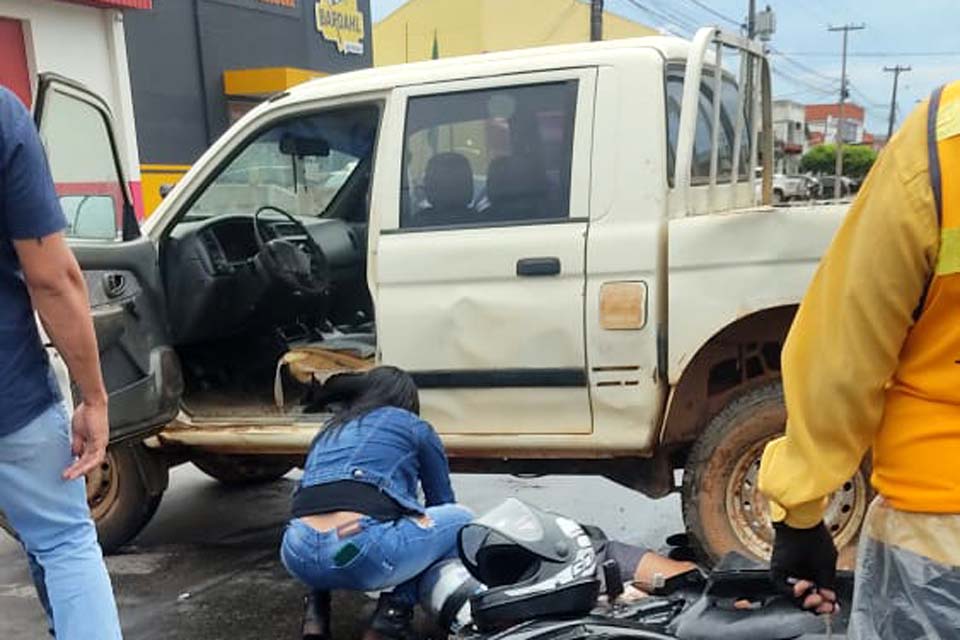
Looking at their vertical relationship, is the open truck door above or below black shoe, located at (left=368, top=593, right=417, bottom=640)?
above

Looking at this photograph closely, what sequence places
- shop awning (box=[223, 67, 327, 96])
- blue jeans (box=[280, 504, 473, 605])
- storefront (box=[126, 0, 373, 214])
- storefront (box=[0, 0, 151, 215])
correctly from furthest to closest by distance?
shop awning (box=[223, 67, 327, 96]), storefront (box=[126, 0, 373, 214]), storefront (box=[0, 0, 151, 215]), blue jeans (box=[280, 504, 473, 605])

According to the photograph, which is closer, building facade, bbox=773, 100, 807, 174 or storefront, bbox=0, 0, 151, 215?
building facade, bbox=773, 100, 807, 174

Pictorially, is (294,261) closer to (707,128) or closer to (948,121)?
(707,128)

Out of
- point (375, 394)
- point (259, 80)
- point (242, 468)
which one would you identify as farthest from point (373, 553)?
point (259, 80)

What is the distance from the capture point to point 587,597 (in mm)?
2369

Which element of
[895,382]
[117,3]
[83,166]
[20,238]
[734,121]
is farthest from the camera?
[117,3]

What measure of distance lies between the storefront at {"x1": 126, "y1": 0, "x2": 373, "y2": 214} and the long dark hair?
38.1 ft

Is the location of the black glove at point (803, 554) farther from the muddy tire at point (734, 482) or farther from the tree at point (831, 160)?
the tree at point (831, 160)

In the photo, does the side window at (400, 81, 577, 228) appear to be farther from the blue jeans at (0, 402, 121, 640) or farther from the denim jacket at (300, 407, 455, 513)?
the blue jeans at (0, 402, 121, 640)

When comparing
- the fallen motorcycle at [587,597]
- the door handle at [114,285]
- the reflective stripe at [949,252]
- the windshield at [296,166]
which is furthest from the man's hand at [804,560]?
the windshield at [296,166]

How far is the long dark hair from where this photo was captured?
11.3 ft

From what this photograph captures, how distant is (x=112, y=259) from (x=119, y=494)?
128 centimetres

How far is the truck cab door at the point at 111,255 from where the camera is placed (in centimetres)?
362

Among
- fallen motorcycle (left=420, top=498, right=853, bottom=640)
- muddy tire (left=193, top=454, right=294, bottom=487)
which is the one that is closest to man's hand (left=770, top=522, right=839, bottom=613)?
fallen motorcycle (left=420, top=498, right=853, bottom=640)
